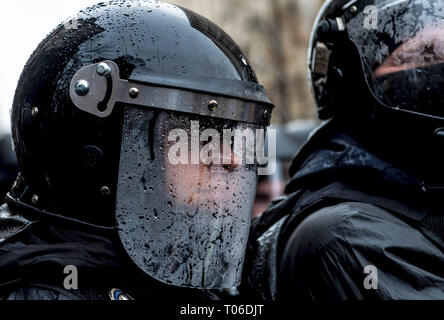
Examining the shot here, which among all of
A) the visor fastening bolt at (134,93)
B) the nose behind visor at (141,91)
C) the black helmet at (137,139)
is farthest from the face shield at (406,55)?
the visor fastening bolt at (134,93)

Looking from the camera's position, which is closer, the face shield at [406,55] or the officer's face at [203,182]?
the officer's face at [203,182]

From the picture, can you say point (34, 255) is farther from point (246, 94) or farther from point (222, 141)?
point (246, 94)

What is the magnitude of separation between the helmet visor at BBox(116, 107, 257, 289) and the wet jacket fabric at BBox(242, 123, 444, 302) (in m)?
0.31

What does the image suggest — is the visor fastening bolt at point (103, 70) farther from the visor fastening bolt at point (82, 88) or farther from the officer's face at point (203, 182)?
the officer's face at point (203, 182)

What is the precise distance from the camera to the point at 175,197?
1795 mm

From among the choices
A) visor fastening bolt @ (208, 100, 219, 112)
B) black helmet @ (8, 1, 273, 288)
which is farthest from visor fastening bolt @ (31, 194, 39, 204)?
visor fastening bolt @ (208, 100, 219, 112)

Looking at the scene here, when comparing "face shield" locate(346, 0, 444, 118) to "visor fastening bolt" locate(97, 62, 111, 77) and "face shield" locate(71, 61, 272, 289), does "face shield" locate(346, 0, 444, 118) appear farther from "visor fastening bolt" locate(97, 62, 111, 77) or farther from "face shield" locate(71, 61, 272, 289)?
"visor fastening bolt" locate(97, 62, 111, 77)

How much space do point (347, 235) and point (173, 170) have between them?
0.59m

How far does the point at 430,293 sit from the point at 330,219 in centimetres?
38

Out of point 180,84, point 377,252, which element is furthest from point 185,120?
point 377,252

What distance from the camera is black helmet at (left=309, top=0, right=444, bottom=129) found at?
220 cm

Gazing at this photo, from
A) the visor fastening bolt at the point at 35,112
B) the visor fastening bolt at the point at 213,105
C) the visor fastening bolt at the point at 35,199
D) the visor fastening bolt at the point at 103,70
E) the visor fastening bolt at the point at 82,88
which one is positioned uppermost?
the visor fastening bolt at the point at 103,70

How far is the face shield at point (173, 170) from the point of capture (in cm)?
177

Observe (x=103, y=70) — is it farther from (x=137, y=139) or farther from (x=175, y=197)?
(x=175, y=197)
